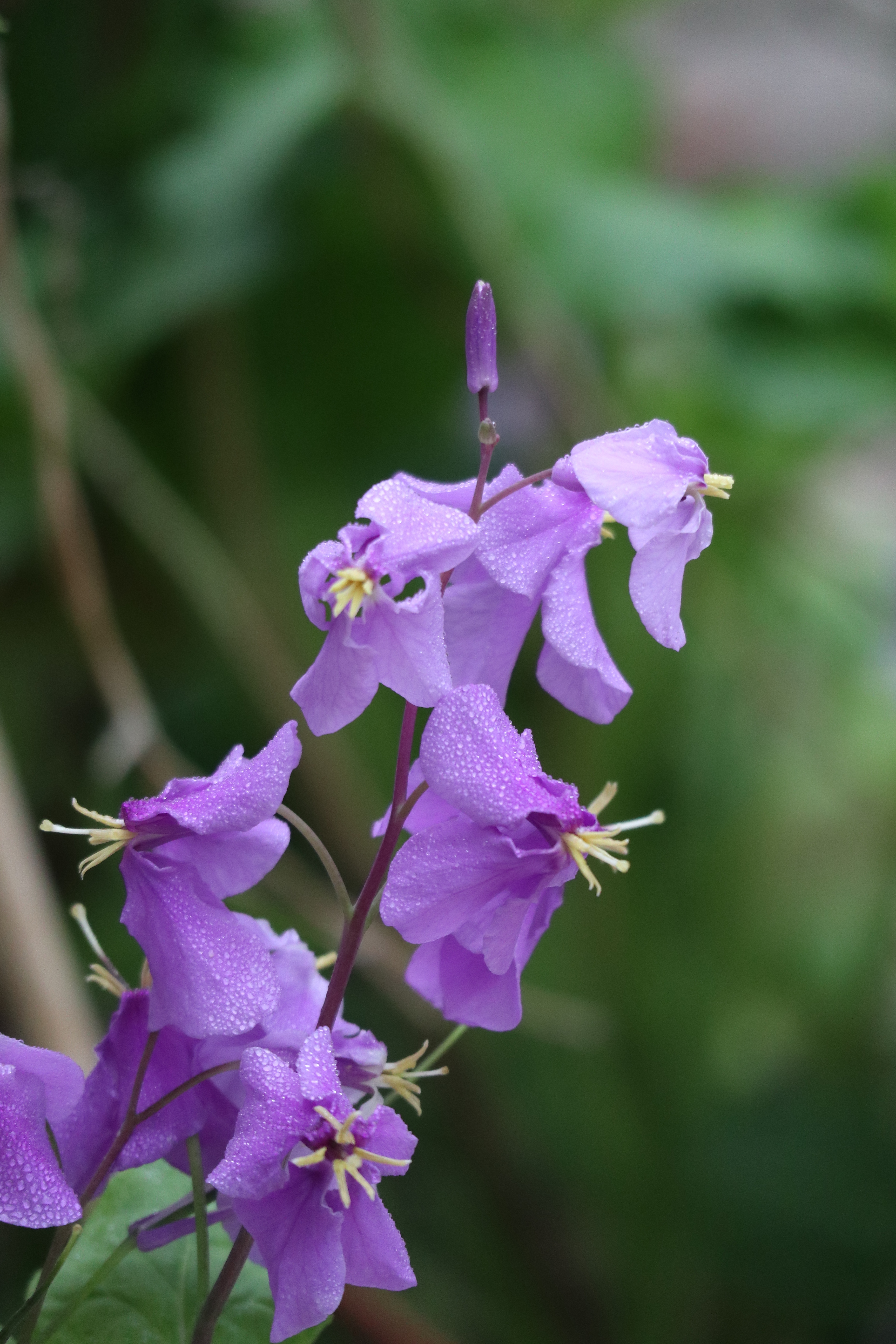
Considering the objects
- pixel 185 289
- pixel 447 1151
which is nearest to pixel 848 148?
pixel 185 289

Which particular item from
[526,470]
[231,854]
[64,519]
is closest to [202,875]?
[231,854]

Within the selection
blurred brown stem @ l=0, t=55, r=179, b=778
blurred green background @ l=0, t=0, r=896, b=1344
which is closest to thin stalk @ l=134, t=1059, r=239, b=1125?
blurred brown stem @ l=0, t=55, r=179, b=778

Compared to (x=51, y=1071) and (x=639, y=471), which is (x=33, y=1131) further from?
(x=639, y=471)

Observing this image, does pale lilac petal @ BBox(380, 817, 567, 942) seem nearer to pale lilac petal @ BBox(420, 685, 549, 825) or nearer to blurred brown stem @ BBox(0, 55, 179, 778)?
pale lilac petal @ BBox(420, 685, 549, 825)

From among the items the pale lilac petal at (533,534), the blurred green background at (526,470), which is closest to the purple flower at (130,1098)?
the pale lilac petal at (533,534)

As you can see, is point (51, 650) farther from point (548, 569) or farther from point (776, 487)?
point (548, 569)

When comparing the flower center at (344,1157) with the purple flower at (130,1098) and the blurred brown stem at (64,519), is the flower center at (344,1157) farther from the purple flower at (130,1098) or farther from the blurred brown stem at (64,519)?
the blurred brown stem at (64,519)
